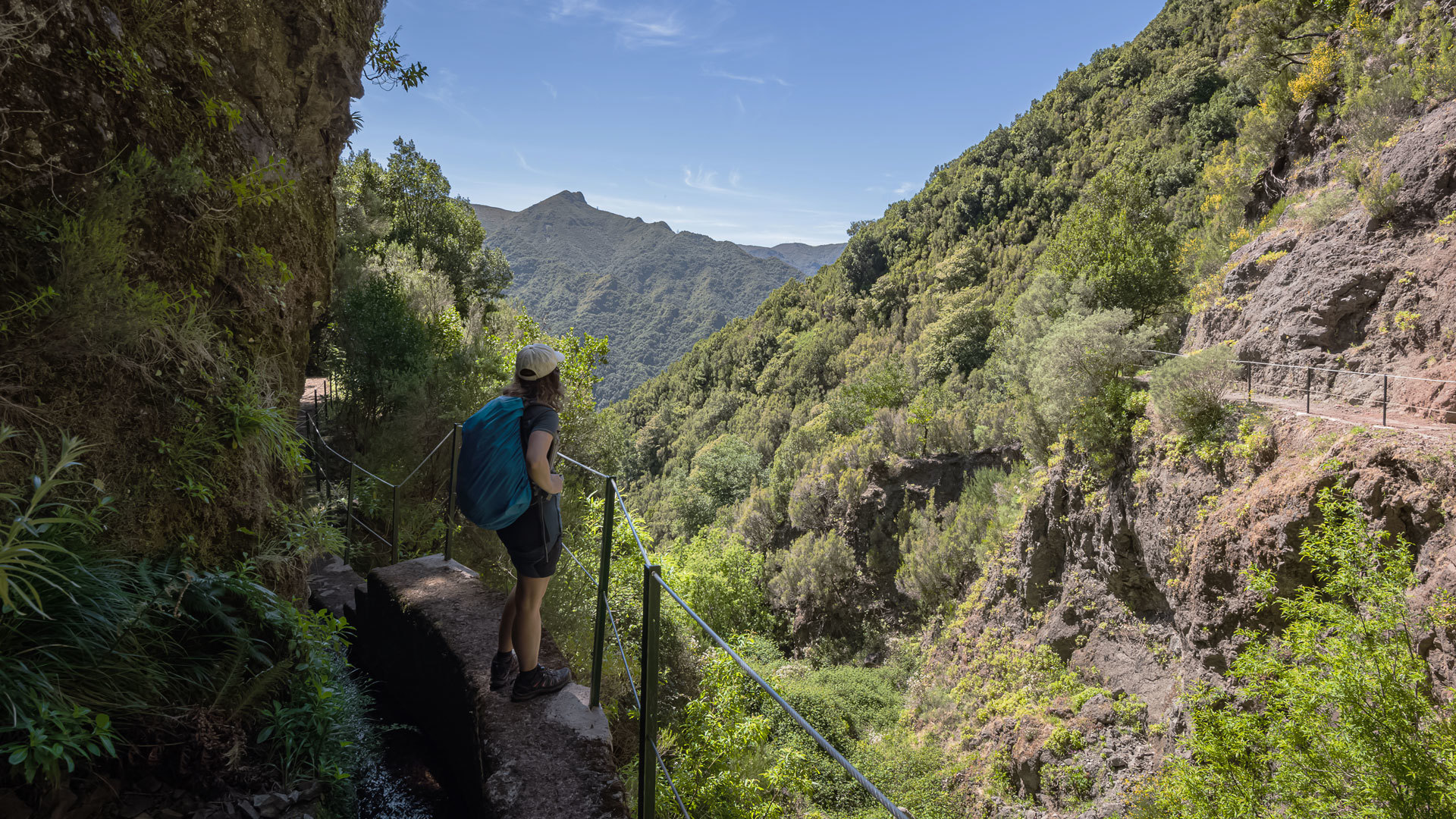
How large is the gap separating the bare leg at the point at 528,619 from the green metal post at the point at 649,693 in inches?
29.5

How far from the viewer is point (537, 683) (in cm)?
267

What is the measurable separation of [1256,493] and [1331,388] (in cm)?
191

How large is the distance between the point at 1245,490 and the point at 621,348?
130980 millimetres

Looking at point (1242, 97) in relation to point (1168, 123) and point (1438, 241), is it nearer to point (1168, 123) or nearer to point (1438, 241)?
point (1168, 123)

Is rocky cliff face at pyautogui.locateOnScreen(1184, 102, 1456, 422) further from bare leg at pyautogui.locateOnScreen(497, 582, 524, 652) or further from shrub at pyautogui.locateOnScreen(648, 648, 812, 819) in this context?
bare leg at pyautogui.locateOnScreen(497, 582, 524, 652)

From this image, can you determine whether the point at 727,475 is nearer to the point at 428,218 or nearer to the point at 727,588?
the point at 727,588

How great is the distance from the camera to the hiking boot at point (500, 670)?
8.75 feet

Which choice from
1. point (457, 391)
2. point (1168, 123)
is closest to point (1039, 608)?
point (457, 391)

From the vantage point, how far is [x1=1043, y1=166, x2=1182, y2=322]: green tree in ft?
46.0

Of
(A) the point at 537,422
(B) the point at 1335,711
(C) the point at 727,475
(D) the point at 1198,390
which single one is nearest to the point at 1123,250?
Answer: (D) the point at 1198,390

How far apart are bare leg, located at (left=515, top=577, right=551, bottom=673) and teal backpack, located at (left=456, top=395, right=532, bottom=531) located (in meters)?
0.32

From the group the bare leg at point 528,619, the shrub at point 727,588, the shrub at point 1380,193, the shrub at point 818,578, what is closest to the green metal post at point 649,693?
the bare leg at point 528,619

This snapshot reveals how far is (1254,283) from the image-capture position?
8.49 metres

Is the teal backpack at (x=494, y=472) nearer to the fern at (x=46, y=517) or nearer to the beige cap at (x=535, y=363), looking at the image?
the beige cap at (x=535, y=363)
